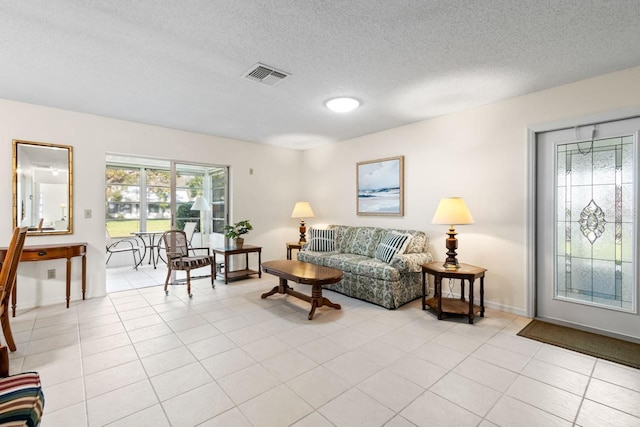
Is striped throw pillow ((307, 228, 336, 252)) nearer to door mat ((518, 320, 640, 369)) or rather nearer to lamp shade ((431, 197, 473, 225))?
lamp shade ((431, 197, 473, 225))

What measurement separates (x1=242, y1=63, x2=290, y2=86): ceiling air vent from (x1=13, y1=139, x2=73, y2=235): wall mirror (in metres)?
2.83

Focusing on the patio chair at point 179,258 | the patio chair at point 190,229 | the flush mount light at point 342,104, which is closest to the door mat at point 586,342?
the flush mount light at point 342,104

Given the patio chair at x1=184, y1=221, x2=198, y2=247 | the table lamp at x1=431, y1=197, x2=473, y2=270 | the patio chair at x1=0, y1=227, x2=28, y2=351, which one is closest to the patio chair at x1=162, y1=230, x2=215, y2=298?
the patio chair at x1=184, y1=221, x2=198, y2=247

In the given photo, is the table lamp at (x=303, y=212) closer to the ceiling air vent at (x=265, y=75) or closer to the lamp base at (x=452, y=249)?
the lamp base at (x=452, y=249)

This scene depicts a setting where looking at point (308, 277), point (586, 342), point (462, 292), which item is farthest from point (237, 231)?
point (586, 342)

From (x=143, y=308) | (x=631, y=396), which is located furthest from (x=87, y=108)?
(x=631, y=396)

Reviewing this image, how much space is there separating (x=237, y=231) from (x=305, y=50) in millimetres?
3312

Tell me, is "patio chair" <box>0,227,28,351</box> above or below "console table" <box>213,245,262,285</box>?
above

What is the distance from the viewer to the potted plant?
16.0 feet

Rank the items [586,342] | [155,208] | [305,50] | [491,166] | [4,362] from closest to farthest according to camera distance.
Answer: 1. [4,362]
2. [305,50]
3. [586,342]
4. [491,166]
5. [155,208]

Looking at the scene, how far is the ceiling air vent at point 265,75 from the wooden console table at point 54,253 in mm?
2973

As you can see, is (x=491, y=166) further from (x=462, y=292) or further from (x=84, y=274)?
(x=84, y=274)

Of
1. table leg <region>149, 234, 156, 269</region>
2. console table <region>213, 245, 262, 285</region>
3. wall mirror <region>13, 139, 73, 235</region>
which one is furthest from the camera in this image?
table leg <region>149, 234, 156, 269</region>

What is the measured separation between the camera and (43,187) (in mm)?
3688
